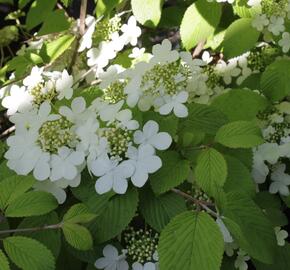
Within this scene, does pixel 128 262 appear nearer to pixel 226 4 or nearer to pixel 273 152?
pixel 273 152

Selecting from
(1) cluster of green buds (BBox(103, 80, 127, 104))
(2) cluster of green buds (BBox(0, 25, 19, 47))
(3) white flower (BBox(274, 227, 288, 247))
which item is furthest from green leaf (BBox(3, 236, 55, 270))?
(2) cluster of green buds (BBox(0, 25, 19, 47))

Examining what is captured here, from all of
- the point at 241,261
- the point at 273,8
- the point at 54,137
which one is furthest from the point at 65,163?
the point at 273,8

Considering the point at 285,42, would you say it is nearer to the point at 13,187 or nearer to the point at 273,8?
the point at 273,8

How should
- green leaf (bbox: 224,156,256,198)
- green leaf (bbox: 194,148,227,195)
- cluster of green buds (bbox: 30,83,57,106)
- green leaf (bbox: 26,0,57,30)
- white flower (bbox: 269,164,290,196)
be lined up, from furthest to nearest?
green leaf (bbox: 26,0,57,30) → white flower (bbox: 269,164,290,196) → cluster of green buds (bbox: 30,83,57,106) → green leaf (bbox: 224,156,256,198) → green leaf (bbox: 194,148,227,195)

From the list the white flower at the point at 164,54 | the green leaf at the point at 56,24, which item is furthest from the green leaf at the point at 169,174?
the green leaf at the point at 56,24

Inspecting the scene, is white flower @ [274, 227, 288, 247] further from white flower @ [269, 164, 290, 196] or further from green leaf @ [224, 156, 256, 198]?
green leaf @ [224, 156, 256, 198]

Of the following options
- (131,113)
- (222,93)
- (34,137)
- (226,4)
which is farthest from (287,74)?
(34,137)

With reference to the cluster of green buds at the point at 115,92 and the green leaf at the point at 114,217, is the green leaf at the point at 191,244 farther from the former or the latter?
the cluster of green buds at the point at 115,92
